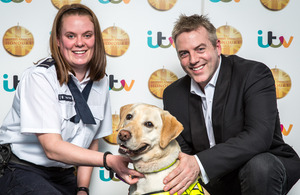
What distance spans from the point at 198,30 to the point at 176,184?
106cm

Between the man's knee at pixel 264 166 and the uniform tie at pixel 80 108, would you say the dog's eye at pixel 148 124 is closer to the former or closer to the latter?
the uniform tie at pixel 80 108

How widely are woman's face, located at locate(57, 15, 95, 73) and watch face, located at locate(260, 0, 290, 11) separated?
151cm

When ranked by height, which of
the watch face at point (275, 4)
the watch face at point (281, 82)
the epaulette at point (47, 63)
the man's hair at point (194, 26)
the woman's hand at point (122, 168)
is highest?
the watch face at point (275, 4)

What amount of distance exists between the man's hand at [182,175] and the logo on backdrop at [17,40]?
1.68 m

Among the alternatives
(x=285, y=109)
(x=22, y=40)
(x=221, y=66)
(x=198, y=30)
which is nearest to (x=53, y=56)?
(x=22, y=40)

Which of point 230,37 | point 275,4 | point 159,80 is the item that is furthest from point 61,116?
point 275,4

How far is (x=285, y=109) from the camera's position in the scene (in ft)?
8.69

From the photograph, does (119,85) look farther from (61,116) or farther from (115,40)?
(61,116)

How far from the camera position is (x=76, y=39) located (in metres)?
1.98

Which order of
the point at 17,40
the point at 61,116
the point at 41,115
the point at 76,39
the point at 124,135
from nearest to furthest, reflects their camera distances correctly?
1. the point at 124,135
2. the point at 41,115
3. the point at 61,116
4. the point at 76,39
5. the point at 17,40

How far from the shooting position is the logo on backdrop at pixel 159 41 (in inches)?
103

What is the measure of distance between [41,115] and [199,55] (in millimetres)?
1080

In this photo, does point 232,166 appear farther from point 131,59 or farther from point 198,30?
point 131,59

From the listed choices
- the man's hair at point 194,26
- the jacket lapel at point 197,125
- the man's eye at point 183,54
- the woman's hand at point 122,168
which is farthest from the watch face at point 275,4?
the woman's hand at point 122,168
